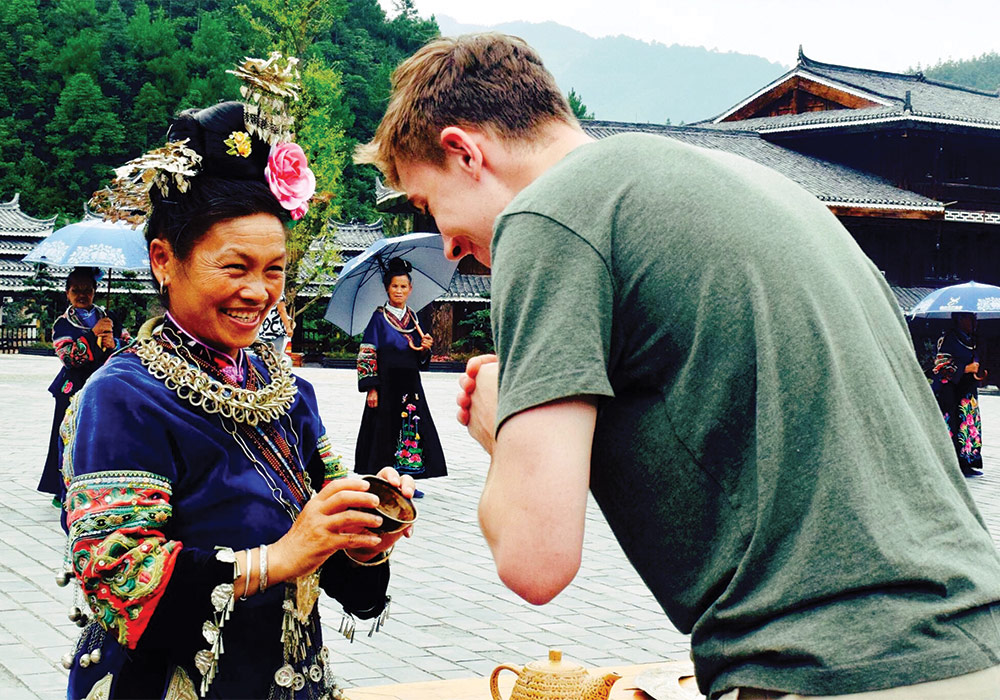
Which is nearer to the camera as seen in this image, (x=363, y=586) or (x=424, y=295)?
(x=363, y=586)

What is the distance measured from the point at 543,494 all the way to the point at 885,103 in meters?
30.6

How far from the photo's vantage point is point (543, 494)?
1351 mm

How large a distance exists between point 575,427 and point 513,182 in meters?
0.47

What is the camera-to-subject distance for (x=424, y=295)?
989 cm

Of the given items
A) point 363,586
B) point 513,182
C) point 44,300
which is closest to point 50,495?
point 363,586

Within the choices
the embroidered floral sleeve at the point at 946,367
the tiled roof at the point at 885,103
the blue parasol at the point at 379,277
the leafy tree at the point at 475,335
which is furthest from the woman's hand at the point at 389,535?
the leafy tree at the point at 475,335

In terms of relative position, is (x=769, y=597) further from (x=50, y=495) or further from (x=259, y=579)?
(x=50, y=495)

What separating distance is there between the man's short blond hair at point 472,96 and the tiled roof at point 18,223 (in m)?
35.9

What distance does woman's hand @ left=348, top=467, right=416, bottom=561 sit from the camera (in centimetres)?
211

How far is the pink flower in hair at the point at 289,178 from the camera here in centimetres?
226

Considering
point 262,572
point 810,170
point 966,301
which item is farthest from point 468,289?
point 262,572

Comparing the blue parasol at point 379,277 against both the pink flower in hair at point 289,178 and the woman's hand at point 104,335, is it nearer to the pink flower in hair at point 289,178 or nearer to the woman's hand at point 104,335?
the woman's hand at point 104,335

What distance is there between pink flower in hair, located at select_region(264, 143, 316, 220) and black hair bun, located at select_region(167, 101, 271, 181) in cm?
3

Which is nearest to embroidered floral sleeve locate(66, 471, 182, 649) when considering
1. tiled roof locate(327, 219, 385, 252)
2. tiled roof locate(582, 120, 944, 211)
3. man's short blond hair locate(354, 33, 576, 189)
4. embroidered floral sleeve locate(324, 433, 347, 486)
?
embroidered floral sleeve locate(324, 433, 347, 486)
